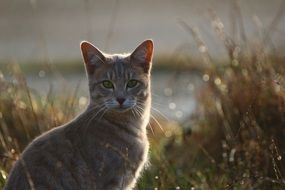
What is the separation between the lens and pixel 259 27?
26.8 ft

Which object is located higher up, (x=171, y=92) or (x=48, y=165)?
(x=48, y=165)

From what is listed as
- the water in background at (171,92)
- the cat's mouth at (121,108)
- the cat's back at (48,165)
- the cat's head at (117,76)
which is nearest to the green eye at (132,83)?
the cat's head at (117,76)

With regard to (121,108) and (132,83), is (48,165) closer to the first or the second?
(121,108)

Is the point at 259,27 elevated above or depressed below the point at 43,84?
above

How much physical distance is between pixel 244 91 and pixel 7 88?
85.2 inches

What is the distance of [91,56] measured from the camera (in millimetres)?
6965

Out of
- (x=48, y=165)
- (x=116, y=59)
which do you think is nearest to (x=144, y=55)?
(x=116, y=59)

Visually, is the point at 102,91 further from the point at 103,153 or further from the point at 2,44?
the point at 2,44

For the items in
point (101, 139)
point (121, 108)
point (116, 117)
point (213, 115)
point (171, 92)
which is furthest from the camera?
point (171, 92)

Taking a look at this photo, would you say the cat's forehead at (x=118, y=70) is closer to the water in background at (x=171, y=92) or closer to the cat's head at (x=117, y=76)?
the cat's head at (x=117, y=76)

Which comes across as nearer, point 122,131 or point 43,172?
point 43,172

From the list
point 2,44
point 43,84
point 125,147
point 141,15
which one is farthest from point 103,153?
point 141,15

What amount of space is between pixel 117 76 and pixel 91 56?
0.86 feet

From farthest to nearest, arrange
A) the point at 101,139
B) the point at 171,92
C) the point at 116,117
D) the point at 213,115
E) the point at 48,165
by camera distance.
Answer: the point at 171,92 → the point at 213,115 → the point at 116,117 → the point at 101,139 → the point at 48,165
